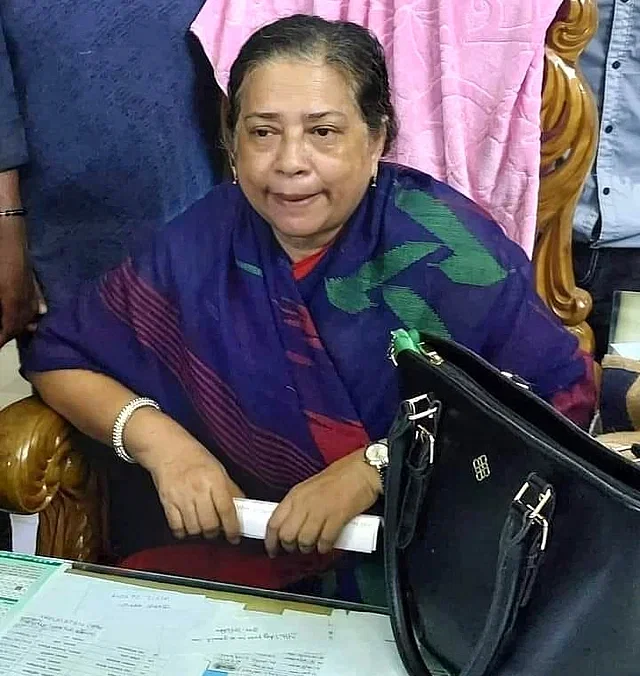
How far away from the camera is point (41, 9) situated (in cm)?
83

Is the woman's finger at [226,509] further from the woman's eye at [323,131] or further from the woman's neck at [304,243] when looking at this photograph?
the woman's eye at [323,131]

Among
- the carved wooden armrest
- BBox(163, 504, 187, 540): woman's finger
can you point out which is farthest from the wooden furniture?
BBox(163, 504, 187, 540): woman's finger

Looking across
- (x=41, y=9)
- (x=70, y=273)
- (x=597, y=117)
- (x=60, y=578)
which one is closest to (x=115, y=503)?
(x=60, y=578)

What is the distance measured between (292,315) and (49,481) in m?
0.30

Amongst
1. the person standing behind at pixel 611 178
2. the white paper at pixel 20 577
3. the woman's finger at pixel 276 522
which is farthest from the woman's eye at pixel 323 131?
the white paper at pixel 20 577

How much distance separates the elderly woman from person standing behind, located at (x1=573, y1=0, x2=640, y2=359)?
0.19 feet

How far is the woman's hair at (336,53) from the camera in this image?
0.77 meters

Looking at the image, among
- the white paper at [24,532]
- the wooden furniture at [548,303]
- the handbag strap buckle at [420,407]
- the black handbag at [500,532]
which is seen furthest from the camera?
the white paper at [24,532]

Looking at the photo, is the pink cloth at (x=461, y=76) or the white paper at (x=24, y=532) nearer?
the pink cloth at (x=461, y=76)

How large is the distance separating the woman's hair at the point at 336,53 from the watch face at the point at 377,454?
10.7 inches

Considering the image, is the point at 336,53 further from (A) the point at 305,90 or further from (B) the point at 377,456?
(B) the point at 377,456

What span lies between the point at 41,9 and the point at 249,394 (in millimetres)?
387

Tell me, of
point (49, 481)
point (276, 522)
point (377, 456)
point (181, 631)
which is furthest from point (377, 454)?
point (49, 481)

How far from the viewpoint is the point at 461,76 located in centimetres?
80
